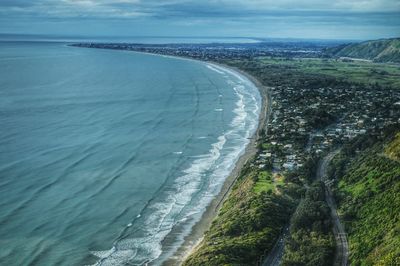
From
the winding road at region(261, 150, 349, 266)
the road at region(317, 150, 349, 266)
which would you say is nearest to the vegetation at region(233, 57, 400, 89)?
the road at region(317, 150, 349, 266)

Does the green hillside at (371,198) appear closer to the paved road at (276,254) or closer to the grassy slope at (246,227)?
the paved road at (276,254)

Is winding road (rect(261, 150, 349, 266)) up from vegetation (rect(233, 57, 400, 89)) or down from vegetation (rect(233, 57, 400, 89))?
down

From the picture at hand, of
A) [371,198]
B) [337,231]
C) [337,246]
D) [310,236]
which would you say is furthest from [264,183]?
[337,246]

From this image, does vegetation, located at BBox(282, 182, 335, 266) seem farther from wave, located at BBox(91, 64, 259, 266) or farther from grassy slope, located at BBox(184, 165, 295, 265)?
wave, located at BBox(91, 64, 259, 266)

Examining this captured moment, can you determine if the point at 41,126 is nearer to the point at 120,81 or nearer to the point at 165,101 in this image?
the point at 165,101

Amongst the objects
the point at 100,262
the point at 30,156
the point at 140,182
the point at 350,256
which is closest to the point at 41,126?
the point at 30,156

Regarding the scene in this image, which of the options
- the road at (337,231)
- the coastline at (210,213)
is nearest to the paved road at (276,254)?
the road at (337,231)
